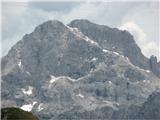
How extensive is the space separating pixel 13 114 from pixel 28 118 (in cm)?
317

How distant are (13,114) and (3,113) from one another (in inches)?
84.1

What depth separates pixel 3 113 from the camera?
118438 mm

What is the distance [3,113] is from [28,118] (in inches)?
201

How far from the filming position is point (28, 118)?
119062mm

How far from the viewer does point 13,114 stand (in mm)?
119375
